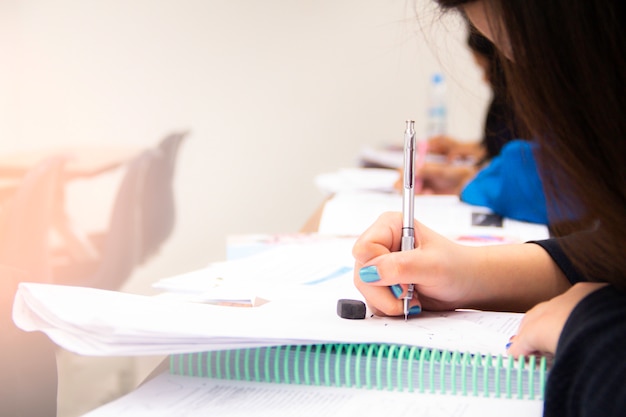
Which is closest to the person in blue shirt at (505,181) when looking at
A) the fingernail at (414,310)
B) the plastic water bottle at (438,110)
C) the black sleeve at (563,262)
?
the black sleeve at (563,262)

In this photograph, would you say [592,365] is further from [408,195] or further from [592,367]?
[408,195]

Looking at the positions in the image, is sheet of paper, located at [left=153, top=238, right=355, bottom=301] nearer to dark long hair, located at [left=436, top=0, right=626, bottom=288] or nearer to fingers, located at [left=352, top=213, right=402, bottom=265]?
fingers, located at [left=352, top=213, right=402, bottom=265]

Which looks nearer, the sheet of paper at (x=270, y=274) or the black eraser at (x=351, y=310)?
the black eraser at (x=351, y=310)

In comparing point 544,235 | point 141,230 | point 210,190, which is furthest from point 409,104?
point 544,235

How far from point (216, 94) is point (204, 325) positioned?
2.80 meters

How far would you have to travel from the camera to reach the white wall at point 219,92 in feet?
8.52

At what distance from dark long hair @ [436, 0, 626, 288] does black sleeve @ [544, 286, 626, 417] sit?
45 mm

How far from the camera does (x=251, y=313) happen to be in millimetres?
559


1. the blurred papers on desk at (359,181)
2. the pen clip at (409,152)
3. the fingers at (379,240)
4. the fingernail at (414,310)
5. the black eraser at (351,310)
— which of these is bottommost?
the fingernail at (414,310)

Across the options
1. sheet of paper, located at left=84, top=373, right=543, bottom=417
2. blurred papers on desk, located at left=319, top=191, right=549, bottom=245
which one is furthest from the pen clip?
blurred papers on desk, located at left=319, top=191, right=549, bottom=245

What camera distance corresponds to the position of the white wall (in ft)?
8.52

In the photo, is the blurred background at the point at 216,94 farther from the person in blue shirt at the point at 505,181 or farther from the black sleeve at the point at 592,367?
the black sleeve at the point at 592,367

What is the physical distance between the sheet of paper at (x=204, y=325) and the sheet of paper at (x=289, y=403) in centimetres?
3

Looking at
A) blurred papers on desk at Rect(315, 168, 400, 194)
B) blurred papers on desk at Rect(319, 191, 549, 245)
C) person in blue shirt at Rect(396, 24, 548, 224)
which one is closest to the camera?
blurred papers on desk at Rect(319, 191, 549, 245)
